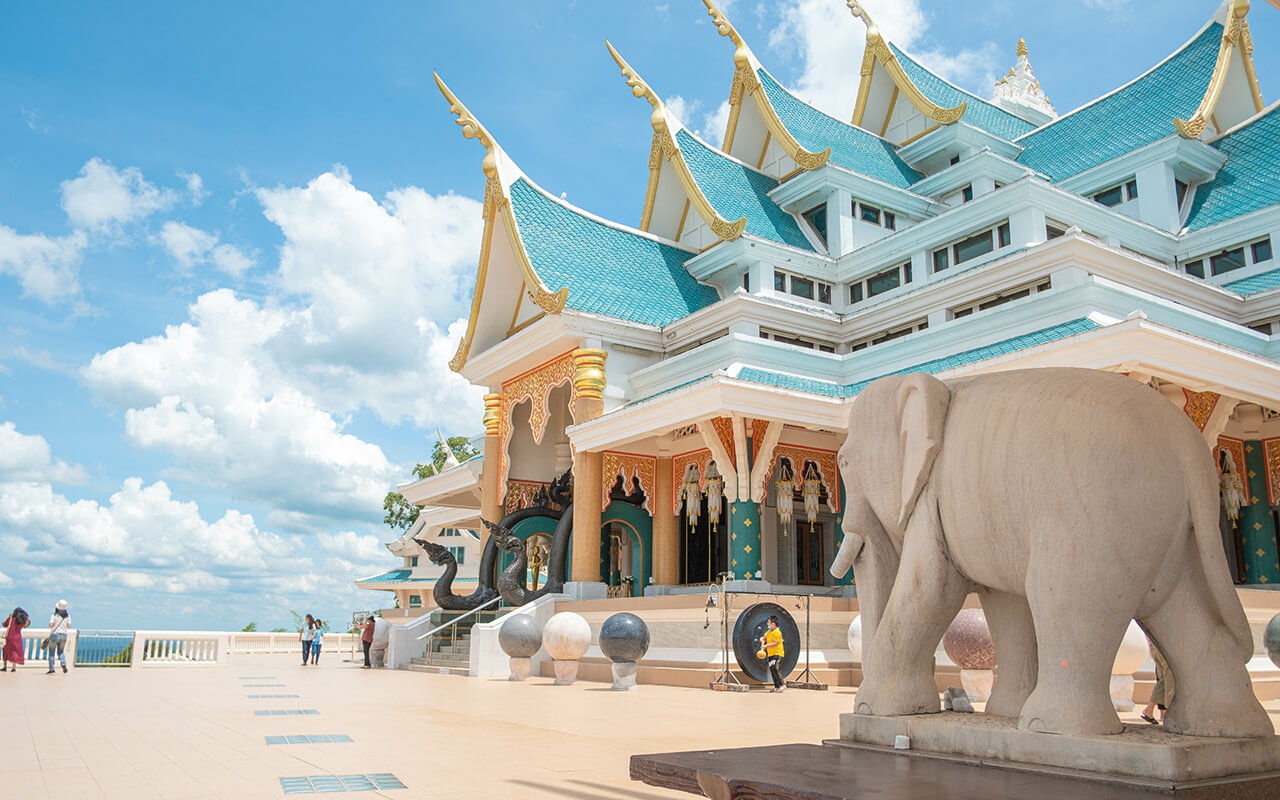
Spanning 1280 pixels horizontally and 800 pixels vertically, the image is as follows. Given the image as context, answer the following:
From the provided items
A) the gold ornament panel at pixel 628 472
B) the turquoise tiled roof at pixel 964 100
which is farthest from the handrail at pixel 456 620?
the turquoise tiled roof at pixel 964 100

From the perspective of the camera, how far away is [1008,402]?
11.4 feet

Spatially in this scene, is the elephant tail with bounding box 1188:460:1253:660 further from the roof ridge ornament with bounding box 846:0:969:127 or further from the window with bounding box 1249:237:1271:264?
the roof ridge ornament with bounding box 846:0:969:127

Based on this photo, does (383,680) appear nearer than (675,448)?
Yes

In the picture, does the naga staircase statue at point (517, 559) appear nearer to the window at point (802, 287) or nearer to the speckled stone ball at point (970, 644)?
the window at point (802, 287)

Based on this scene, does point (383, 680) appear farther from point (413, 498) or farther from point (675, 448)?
point (413, 498)

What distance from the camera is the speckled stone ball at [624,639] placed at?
482 inches

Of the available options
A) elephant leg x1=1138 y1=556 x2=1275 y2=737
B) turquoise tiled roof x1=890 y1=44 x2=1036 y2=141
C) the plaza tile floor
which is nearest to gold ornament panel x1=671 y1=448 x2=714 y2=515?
the plaza tile floor

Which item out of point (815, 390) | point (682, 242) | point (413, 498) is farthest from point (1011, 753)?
point (413, 498)

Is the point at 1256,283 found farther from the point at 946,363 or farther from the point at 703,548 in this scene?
the point at 703,548

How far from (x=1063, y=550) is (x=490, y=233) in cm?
1919

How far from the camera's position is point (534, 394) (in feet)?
66.1

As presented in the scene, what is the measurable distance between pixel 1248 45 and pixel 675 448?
16.2 m

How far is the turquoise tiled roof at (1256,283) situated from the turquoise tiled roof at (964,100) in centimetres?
924

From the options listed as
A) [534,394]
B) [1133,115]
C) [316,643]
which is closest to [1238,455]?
[1133,115]
